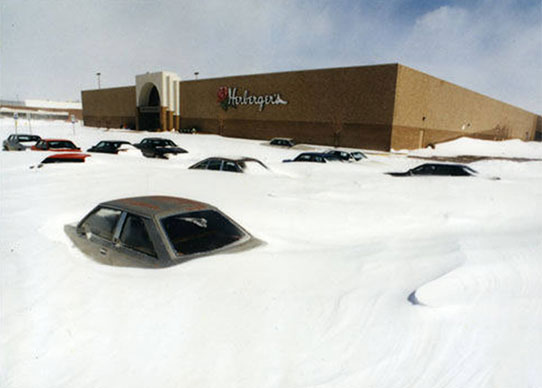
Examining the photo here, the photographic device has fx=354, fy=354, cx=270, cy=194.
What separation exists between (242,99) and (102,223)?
3746 centimetres

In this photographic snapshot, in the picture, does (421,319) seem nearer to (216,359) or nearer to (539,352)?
(539,352)

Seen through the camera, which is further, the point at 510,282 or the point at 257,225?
the point at 257,225

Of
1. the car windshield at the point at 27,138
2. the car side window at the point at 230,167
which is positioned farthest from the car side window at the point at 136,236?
the car windshield at the point at 27,138

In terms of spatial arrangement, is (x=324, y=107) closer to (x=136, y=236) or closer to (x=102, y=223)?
(x=102, y=223)

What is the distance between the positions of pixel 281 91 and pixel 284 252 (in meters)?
35.0

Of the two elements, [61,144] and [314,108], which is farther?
[314,108]

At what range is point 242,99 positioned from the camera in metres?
40.9

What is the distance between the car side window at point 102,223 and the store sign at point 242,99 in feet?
112

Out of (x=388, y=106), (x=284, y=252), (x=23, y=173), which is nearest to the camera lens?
(x=284, y=252)

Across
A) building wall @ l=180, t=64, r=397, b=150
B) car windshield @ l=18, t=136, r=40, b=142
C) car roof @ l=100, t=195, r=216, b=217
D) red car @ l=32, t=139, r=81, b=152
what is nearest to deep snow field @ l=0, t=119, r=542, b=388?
car roof @ l=100, t=195, r=216, b=217

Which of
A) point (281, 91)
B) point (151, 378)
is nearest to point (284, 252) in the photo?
point (151, 378)

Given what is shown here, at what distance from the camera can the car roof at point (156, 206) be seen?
460 cm

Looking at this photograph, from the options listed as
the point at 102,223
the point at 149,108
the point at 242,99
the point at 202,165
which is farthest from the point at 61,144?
the point at 149,108

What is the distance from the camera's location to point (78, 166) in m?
11.9
